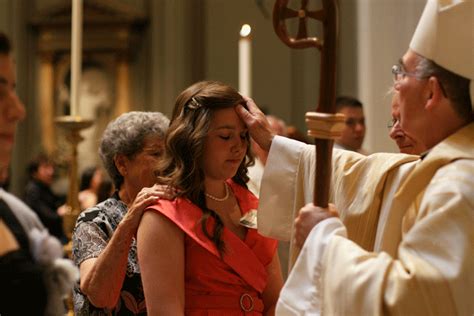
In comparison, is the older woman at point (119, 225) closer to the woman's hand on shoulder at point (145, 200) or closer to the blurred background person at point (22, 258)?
the woman's hand on shoulder at point (145, 200)

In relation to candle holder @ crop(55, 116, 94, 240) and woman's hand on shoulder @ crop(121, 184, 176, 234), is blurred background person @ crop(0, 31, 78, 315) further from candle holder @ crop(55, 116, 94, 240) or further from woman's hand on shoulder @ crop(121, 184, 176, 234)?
candle holder @ crop(55, 116, 94, 240)

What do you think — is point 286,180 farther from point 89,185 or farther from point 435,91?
point 89,185

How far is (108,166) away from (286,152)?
0.69 m

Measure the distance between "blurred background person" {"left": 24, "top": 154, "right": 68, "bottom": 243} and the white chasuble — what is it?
140 inches

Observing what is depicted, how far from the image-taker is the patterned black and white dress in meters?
2.53

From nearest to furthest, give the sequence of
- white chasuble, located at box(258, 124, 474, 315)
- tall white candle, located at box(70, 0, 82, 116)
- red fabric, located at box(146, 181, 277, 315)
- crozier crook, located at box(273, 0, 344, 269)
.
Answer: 1. white chasuble, located at box(258, 124, 474, 315)
2. crozier crook, located at box(273, 0, 344, 269)
3. red fabric, located at box(146, 181, 277, 315)
4. tall white candle, located at box(70, 0, 82, 116)

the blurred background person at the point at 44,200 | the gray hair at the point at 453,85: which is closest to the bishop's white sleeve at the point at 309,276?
the gray hair at the point at 453,85

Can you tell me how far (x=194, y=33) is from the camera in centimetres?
908

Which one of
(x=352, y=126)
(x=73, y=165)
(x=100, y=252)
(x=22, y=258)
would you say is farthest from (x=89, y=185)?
(x=22, y=258)

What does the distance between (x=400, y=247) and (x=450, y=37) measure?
20.7 inches

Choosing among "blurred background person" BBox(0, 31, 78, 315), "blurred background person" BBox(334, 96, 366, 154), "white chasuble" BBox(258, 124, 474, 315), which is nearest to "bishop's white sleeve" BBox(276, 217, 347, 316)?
"white chasuble" BBox(258, 124, 474, 315)

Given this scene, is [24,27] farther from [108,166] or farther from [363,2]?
[108,166]

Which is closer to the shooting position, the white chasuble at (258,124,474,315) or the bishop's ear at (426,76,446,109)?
the white chasuble at (258,124,474,315)

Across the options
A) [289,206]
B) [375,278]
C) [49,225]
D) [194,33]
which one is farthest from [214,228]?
[194,33]
